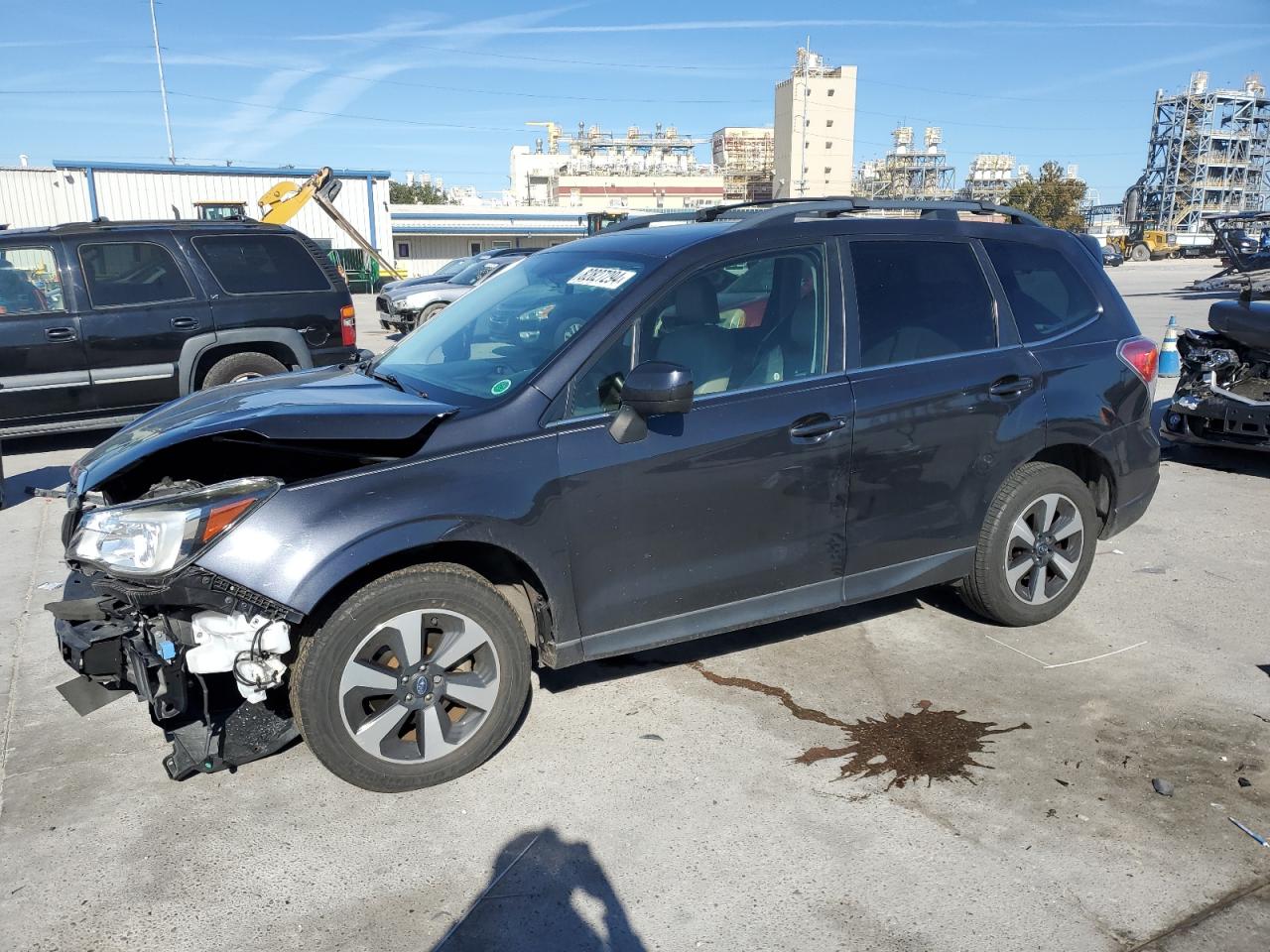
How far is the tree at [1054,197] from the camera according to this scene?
84750 millimetres

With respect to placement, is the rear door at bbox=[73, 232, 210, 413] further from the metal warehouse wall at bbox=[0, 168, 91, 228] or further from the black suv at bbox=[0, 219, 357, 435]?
the metal warehouse wall at bbox=[0, 168, 91, 228]

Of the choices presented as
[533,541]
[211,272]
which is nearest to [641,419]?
[533,541]

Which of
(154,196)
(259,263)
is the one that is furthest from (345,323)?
(154,196)

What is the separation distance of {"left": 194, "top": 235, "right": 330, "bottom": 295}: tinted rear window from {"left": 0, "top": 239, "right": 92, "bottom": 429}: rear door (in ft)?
4.00

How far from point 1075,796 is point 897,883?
887 millimetres

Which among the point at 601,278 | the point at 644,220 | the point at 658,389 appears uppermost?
the point at 644,220

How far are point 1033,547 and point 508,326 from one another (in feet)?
8.89

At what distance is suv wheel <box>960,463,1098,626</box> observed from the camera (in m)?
4.41

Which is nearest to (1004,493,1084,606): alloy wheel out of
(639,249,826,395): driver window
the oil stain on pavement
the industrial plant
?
the oil stain on pavement

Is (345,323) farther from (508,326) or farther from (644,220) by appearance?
(508,326)

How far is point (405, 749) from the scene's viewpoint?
10.9 feet

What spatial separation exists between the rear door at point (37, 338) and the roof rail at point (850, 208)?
6.30 meters

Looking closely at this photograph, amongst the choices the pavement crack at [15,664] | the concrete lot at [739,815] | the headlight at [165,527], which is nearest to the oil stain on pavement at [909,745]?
the concrete lot at [739,815]

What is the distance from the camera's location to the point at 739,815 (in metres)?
3.21
